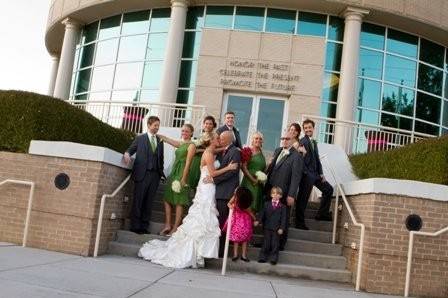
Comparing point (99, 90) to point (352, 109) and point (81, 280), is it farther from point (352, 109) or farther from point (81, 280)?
point (81, 280)

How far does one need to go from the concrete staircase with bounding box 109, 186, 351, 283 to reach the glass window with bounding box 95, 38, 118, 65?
1409 cm

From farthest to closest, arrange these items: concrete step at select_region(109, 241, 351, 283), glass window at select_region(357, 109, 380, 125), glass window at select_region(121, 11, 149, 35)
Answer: glass window at select_region(121, 11, 149, 35), glass window at select_region(357, 109, 380, 125), concrete step at select_region(109, 241, 351, 283)

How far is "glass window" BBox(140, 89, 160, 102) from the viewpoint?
2016cm

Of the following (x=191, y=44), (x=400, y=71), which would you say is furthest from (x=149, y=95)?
(x=400, y=71)

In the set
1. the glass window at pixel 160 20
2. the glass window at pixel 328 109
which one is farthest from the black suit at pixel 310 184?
the glass window at pixel 160 20

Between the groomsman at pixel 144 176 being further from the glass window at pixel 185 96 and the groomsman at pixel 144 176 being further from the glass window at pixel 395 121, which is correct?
the glass window at pixel 395 121

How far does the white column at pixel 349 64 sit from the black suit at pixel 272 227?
36.0 feet

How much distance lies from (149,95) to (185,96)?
164 centimetres

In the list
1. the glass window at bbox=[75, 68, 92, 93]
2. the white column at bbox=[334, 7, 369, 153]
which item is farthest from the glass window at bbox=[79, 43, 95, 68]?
the white column at bbox=[334, 7, 369, 153]

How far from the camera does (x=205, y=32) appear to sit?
1933 cm

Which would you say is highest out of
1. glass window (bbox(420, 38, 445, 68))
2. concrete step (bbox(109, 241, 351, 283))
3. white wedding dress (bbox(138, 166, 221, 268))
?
glass window (bbox(420, 38, 445, 68))

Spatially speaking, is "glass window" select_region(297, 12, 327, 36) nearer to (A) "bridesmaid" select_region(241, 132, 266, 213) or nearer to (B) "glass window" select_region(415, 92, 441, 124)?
(B) "glass window" select_region(415, 92, 441, 124)

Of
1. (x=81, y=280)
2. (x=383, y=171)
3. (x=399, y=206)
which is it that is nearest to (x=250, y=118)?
(x=383, y=171)

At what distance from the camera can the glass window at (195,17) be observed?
66.5 feet
